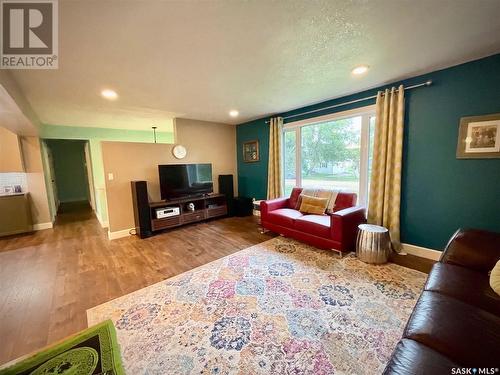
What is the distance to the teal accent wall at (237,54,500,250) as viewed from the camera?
7.30 feet

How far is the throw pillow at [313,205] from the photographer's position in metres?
3.27

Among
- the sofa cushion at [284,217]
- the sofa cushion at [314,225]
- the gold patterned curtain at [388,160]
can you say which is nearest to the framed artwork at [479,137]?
the gold patterned curtain at [388,160]

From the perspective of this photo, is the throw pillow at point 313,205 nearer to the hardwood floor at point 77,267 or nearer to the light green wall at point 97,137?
the hardwood floor at point 77,267

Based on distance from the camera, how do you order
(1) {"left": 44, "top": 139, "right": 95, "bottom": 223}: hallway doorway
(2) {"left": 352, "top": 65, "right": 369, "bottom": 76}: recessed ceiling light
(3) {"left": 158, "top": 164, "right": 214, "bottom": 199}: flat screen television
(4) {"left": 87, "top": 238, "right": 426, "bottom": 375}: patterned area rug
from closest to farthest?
(4) {"left": 87, "top": 238, "right": 426, "bottom": 375}: patterned area rug < (2) {"left": 352, "top": 65, "right": 369, "bottom": 76}: recessed ceiling light < (3) {"left": 158, "top": 164, "right": 214, "bottom": 199}: flat screen television < (1) {"left": 44, "top": 139, "right": 95, "bottom": 223}: hallway doorway

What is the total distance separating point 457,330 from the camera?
98 centimetres

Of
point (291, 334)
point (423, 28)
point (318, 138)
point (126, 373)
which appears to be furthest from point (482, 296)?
point (318, 138)

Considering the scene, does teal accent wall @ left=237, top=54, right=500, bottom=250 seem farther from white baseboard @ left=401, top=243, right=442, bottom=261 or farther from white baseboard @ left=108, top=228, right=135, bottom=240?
white baseboard @ left=108, top=228, right=135, bottom=240

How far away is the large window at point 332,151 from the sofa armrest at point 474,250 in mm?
1628

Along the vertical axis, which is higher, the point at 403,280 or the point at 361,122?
the point at 361,122

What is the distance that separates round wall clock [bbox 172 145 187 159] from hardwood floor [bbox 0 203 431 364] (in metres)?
1.63

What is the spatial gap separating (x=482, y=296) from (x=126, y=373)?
227 centimetres

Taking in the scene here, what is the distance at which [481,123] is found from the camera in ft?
7.34

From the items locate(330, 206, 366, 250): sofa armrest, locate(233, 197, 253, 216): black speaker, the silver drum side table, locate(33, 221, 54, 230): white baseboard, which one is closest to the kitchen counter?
locate(33, 221, 54, 230): white baseboard

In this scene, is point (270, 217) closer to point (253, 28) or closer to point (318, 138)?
point (318, 138)
